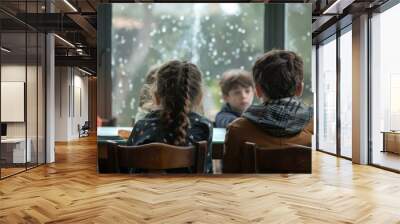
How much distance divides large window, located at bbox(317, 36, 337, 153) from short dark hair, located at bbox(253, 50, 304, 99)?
4.62 metres

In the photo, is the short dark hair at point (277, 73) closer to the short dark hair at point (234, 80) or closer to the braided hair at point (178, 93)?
the short dark hair at point (234, 80)

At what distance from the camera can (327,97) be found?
1067 centimetres

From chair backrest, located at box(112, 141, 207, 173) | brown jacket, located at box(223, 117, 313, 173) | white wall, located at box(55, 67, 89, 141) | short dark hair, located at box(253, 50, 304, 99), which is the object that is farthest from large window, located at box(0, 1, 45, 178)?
white wall, located at box(55, 67, 89, 141)

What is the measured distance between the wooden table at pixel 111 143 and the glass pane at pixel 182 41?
0.24 m

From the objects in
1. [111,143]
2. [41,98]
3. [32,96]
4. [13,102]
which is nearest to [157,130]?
[111,143]

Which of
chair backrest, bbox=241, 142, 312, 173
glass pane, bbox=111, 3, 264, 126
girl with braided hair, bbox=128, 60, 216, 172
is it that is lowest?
chair backrest, bbox=241, 142, 312, 173

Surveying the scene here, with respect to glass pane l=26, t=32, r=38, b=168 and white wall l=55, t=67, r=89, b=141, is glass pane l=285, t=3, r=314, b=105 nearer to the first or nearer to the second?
glass pane l=26, t=32, r=38, b=168

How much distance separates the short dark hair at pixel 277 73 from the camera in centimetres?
582

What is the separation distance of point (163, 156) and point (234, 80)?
1537mm

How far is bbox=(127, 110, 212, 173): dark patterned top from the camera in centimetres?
580

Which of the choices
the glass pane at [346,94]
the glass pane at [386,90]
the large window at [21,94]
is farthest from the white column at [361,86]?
the large window at [21,94]

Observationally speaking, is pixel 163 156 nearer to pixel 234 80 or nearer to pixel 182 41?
pixel 234 80

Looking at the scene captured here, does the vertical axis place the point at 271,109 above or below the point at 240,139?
above

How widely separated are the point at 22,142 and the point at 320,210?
5.41 m
